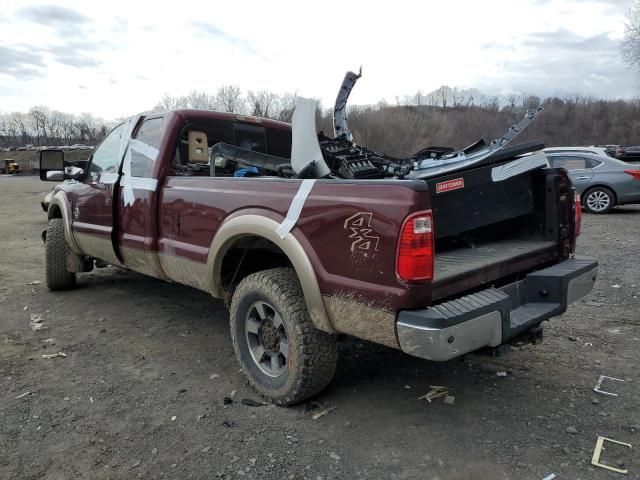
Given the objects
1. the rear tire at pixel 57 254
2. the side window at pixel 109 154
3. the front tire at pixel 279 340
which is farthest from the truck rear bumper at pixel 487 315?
the rear tire at pixel 57 254

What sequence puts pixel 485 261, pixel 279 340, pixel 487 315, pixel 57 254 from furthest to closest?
pixel 57 254 < pixel 279 340 < pixel 485 261 < pixel 487 315

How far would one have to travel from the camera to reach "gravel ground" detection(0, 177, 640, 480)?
2744 millimetres

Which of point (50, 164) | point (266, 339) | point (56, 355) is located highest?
point (50, 164)

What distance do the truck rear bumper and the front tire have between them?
27.1 inches

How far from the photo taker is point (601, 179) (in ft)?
39.7

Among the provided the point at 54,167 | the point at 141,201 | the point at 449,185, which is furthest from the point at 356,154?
the point at 54,167

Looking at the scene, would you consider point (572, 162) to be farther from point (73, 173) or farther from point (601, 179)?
point (73, 173)

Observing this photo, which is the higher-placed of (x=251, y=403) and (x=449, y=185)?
(x=449, y=185)

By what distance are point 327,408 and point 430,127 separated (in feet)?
209

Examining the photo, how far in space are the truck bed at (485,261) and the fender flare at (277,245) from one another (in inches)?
25.9

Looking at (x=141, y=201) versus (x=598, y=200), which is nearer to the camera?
(x=141, y=201)

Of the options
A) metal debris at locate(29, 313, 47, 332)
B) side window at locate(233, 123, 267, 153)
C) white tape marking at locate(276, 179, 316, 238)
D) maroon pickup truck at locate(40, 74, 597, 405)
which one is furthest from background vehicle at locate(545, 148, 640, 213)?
metal debris at locate(29, 313, 47, 332)

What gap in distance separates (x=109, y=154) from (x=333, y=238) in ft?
10.8

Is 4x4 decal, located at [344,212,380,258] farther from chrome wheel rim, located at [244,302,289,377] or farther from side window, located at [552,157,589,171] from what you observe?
side window, located at [552,157,589,171]
